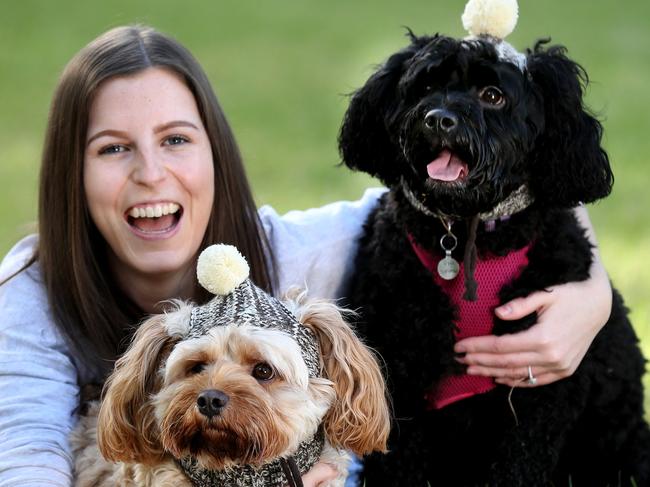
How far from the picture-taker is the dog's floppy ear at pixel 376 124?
11.3ft

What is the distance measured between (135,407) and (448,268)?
105 centimetres

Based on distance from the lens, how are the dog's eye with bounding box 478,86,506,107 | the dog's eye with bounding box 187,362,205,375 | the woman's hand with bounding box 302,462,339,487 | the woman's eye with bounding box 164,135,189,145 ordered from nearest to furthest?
the dog's eye with bounding box 187,362,205,375, the woman's hand with bounding box 302,462,339,487, the dog's eye with bounding box 478,86,506,107, the woman's eye with bounding box 164,135,189,145

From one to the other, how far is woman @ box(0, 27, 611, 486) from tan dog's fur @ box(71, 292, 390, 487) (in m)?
0.43

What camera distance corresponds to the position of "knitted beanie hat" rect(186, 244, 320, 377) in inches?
105

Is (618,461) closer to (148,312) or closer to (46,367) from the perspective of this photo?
(148,312)

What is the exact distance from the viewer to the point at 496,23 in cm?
321

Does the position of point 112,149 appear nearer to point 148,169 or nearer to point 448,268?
point 148,169

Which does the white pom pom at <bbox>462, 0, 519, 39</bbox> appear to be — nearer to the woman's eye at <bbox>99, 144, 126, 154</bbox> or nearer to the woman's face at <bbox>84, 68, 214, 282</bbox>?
the woman's face at <bbox>84, 68, 214, 282</bbox>

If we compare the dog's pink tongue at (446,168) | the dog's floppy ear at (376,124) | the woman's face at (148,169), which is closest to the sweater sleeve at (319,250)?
the dog's floppy ear at (376,124)

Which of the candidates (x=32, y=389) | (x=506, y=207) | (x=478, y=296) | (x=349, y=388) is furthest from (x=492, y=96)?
(x=32, y=389)

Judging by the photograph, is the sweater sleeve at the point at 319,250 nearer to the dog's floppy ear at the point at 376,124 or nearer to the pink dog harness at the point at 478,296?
the dog's floppy ear at the point at 376,124

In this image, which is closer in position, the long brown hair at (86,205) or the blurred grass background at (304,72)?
the long brown hair at (86,205)

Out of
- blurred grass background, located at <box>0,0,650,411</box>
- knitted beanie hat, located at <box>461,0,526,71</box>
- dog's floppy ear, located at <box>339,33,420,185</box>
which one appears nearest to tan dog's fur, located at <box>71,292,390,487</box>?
dog's floppy ear, located at <box>339,33,420,185</box>

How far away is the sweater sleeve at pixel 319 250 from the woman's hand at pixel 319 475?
77 cm
